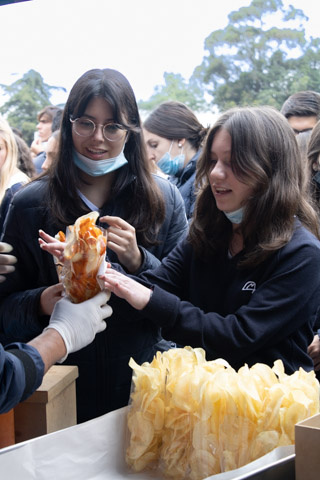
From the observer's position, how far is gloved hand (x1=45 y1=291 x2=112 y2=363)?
137 cm

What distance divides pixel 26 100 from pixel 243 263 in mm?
19015

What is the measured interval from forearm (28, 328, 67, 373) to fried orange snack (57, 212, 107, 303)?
6.6 inches

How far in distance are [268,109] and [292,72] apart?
57.1 ft

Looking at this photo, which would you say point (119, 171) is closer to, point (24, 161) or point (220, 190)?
point (220, 190)

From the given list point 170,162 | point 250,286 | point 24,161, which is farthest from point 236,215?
point 24,161

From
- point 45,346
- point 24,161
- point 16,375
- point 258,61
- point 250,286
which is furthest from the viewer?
point 258,61

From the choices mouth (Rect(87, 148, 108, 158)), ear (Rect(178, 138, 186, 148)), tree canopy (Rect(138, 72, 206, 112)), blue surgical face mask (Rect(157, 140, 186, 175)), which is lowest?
tree canopy (Rect(138, 72, 206, 112))

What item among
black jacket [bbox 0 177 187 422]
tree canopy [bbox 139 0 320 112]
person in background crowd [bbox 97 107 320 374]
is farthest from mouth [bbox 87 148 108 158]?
tree canopy [bbox 139 0 320 112]

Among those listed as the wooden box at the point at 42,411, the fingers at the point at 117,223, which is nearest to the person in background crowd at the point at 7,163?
A: the fingers at the point at 117,223

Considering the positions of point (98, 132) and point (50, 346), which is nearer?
point (50, 346)

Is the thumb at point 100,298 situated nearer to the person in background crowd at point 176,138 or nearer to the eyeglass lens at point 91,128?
the eyeglass lens at point 91,128

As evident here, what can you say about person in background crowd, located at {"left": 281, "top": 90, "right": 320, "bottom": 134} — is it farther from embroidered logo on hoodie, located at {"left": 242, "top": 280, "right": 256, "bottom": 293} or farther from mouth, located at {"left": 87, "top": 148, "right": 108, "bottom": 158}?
embroidered logo on hoodie, located at {"left": 242, "top": 280, "right": 256, "bottom": 293}

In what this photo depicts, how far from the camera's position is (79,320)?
1.41 meters

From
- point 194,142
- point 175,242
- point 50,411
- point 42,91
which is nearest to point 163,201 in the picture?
point 175,242
